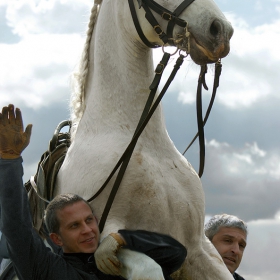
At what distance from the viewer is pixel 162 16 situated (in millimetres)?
5332

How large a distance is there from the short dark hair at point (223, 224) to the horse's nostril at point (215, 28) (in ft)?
7.24

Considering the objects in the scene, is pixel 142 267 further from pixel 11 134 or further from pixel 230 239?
pixel 230 239

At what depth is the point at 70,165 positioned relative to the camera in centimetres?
546

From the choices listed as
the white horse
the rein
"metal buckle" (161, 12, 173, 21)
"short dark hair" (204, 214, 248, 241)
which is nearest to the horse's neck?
the white horse

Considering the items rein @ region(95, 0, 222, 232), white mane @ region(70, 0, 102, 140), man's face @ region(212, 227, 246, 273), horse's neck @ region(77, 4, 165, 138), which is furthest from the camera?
man's face @ region(212, 227, 246, 273)

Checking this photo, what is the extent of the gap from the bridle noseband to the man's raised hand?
1.85 m

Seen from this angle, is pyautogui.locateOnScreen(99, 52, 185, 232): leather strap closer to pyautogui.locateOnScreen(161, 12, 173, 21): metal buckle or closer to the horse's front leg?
pyautogui.locateOnScreen(161, 12, 173, 21): metal buckle

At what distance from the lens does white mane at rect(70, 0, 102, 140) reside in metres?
5.88

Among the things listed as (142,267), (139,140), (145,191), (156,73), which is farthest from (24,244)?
(156,73)

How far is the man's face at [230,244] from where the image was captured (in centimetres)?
656

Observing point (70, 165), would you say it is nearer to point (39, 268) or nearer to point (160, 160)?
point (160, 160)

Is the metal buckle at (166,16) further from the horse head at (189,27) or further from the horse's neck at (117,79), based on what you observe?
the horse's neck at (117,79)

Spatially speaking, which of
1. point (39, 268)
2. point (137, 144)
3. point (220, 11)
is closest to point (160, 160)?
point (137, 144)

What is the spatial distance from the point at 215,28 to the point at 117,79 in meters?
0.93
